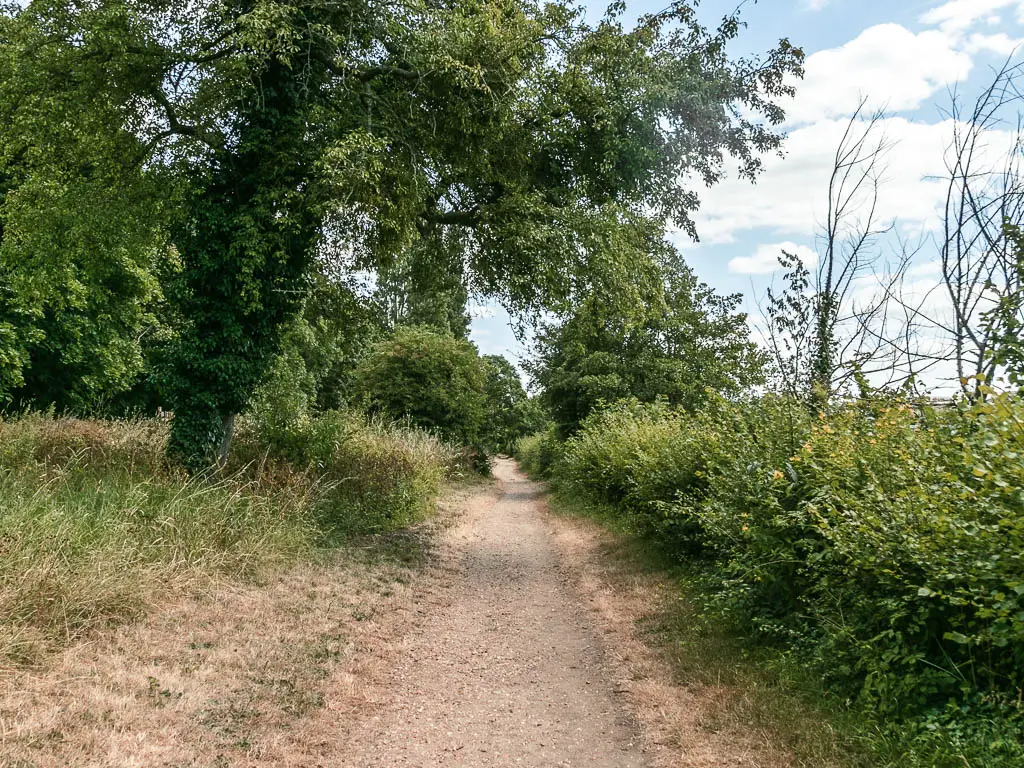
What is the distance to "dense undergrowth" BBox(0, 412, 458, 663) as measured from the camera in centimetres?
463

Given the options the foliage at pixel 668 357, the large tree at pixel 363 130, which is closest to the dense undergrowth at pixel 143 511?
the large tree at pixel 363 130

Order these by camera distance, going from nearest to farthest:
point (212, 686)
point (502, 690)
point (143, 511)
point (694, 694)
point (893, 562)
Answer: point (893, 562)
point (212, 686)
point (694, 694)
point (502, 690)
point (143, 511)

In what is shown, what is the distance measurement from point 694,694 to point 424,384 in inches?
776

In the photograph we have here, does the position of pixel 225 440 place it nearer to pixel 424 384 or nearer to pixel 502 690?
pixel 502 690

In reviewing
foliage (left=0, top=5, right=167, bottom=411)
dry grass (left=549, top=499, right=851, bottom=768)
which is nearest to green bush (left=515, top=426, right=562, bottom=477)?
foliage (left=0, top=5, right=167, bottom=411)

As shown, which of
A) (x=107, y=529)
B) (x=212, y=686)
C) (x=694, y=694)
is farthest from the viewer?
(x=107, y=529)

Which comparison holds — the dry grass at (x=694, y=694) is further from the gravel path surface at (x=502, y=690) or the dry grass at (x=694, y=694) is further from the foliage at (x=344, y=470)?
the foliage at (x=344, y=470)

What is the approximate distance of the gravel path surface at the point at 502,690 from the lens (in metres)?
3.92

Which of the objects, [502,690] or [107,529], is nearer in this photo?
[502,690]

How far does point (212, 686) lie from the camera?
4.29 metres

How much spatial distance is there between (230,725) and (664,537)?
21.1 ft

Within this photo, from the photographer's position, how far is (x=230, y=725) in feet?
12.7

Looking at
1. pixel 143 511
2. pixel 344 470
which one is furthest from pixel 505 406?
pixel 143 511

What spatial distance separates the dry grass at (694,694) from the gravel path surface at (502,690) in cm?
23
